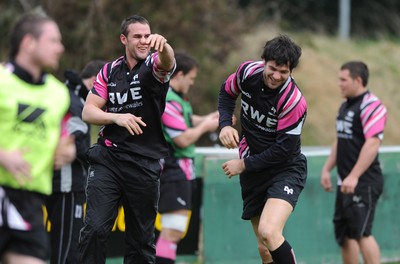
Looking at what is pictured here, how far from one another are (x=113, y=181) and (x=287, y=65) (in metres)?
1.73

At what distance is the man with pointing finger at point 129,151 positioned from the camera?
714 centimetres

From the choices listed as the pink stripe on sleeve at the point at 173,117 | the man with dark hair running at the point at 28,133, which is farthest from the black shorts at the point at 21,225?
the pink stripe on sleeve at the point at 173,117

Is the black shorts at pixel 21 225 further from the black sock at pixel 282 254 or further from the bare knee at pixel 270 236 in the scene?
the black sock at pixel 282 254

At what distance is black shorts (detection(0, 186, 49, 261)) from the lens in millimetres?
5336

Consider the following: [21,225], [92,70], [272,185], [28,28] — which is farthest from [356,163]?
[28,28]

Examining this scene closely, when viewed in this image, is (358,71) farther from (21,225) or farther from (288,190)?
(21,225)

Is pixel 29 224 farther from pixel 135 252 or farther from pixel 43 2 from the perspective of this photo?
pixel 43 2

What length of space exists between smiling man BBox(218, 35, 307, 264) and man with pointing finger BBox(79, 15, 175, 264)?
65 cm

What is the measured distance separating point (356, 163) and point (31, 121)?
15.8 ft

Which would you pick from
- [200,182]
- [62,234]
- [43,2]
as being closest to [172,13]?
[43,2]

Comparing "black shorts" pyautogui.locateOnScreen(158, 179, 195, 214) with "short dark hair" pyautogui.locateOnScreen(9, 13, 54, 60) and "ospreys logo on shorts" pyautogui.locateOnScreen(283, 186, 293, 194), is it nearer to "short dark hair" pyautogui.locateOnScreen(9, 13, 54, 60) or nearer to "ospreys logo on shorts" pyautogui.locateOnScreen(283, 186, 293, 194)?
"ospreys logo on shorts" pyautogui.locateOnScreen(283, 186, 293, 194)

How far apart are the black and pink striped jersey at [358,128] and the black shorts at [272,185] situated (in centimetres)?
204

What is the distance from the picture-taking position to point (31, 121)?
5.31m

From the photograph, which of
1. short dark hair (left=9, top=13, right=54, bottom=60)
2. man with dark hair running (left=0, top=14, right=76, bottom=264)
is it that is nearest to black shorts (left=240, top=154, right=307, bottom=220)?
man with dark hair running (left=0, top=14, right=76, bottom=264)
